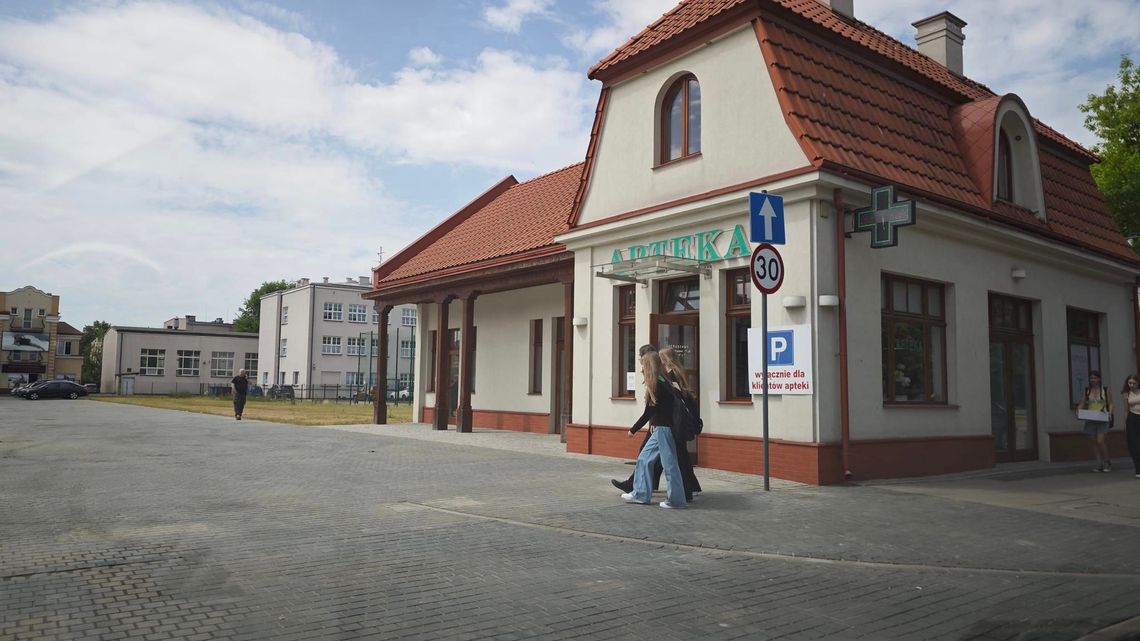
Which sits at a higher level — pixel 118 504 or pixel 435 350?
pixel 435 350

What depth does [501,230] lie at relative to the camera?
895 inches

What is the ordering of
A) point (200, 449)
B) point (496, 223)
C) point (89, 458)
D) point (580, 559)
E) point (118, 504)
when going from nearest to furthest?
point (580, 559), point (118, 504), point (89, 458), point (200, 449), point (496, 223)

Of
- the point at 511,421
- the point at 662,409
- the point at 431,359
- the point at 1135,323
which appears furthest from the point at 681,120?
the point at 431,359

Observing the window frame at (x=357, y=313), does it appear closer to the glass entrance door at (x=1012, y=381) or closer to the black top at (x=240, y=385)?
the black top at (x=240, y=385)

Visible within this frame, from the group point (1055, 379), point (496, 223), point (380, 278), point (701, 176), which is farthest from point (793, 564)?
point (380, 278)

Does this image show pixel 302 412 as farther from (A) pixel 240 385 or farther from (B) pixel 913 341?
(B) pixel 913 341

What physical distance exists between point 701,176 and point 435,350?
14264 millimetres

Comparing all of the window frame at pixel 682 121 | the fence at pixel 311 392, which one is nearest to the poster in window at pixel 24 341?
the fence at pixel 311 392

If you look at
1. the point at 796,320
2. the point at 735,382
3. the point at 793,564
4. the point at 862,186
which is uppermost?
the point at 862,186

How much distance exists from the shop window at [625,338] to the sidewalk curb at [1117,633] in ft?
32.1

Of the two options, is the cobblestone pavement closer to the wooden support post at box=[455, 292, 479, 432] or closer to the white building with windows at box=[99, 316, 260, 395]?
the wooden support post at box=[455, 292, 479, 432]

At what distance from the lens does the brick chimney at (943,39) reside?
59.0ft

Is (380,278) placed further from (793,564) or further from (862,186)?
(793,564)

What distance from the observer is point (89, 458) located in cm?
1375
